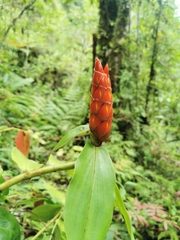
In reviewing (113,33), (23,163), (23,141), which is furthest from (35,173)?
(113,33)

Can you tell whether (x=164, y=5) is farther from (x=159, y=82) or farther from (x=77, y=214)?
(x=77, y=214)

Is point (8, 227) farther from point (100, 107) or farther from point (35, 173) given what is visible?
point (100, 107)

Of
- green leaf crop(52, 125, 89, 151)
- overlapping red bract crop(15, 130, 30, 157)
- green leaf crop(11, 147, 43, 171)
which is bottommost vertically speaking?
overlapping red bract crop(15, 130, 30, 157)

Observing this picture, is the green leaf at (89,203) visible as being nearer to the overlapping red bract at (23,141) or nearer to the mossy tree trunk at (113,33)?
the overlapping red bract at (23,141)

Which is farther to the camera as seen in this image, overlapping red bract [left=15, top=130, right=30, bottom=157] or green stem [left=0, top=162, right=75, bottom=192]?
overlapping red bract [left=15, top=130, right=30, bottom=157]

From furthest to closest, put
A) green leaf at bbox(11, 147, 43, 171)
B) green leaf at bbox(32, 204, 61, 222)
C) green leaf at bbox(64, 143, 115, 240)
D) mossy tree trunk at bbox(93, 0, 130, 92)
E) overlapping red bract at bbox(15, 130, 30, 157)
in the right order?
mossy tree trunk at bbox(93, 0, 130, 92) < overlapping red bract at bbox(15, 130, 30, 157) < green leaf at bbox(32, 204, 61, 222) < green leaf at bbox(11, 147, 43, 171) < green leaf at bbox(64, 143, 115, 240)

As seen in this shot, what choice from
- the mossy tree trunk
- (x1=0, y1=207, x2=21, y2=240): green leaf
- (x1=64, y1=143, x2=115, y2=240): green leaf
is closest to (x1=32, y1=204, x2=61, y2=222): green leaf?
(x1=0, y1=207, x2=21, y2=240): green leaf

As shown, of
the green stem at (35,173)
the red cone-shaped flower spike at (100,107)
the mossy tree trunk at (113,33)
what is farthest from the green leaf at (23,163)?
the mossy tree trunk at (113,33)

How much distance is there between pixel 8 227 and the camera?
1.45 ft

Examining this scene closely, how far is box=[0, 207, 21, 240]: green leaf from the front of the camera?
430 millimetres

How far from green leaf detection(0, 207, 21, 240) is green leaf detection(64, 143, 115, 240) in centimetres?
14

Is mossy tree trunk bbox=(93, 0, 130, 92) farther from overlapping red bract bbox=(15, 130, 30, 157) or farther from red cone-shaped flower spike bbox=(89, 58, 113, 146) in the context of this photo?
red cone-shaped flower spike bbox=(89, 58, 113, 146)

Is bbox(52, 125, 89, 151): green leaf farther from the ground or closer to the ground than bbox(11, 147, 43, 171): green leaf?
farther from the ground

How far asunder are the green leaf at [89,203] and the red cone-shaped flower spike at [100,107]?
0.07 meters
